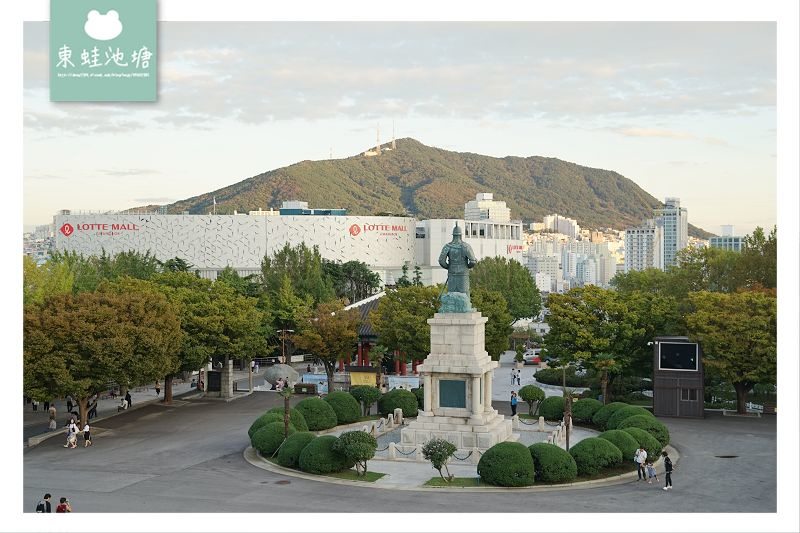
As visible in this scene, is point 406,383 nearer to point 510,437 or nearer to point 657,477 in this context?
point 510,437

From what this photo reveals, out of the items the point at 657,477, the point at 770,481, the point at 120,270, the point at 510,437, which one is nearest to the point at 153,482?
the point at 510,437

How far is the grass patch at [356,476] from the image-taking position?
35.4 metres

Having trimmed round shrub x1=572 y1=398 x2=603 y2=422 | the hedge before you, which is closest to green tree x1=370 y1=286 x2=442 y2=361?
trimmed round shrub x1=572 y1=398 x2=603 y2=422

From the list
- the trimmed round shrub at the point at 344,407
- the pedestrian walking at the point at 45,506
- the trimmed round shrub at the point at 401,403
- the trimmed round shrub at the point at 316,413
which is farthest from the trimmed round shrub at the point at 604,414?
the pedestrian walking at the point at 45,506

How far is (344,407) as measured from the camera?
4719cm

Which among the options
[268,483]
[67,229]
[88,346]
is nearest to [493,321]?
[88,346]

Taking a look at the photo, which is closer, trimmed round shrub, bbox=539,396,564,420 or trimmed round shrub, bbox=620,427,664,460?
trimmed round shrub, bbox=620,427,664,460

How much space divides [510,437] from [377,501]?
1164cm

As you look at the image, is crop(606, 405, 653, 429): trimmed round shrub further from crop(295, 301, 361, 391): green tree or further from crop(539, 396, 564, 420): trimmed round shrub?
crop(295, 301, 361, 391): green tree

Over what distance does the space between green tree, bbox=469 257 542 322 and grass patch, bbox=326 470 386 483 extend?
6637 cm

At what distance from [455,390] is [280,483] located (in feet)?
29.5

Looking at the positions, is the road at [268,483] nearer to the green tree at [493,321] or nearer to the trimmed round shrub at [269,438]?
the trimmed round shrub at [269,438]

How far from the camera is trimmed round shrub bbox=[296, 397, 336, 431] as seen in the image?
147 ft
